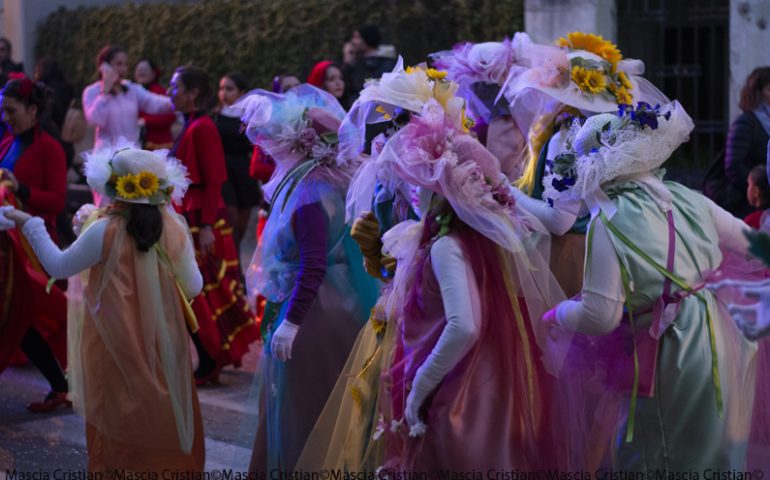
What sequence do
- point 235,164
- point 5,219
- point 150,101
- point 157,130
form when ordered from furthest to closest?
1. point 150,101
2. point 157,130
3. point 235,164
4. point 5,219

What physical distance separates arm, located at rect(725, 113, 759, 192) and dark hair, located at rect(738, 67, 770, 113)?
8cm

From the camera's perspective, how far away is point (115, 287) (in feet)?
17.1

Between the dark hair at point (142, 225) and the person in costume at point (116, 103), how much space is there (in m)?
6.23

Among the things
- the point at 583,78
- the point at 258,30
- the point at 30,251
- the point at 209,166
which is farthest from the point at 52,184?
the point at 258,30

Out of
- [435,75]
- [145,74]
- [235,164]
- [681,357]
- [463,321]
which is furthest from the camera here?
[145,74]

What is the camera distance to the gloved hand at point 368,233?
4531 mm

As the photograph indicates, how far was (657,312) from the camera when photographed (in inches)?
154

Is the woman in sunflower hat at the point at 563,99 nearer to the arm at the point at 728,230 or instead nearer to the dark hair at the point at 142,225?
the arm at the point at 728,230

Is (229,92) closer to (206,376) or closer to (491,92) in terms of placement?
(206,376)

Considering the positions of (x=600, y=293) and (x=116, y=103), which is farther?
(x=116, y=103)

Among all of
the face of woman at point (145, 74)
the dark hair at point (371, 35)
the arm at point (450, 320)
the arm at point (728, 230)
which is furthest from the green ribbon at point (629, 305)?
the face of woman at point (145, 74)

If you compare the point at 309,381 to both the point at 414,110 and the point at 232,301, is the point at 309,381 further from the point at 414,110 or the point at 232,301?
the point at 232,301

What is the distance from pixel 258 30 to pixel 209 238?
663 centimetres

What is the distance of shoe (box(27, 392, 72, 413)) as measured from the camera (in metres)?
7.21
